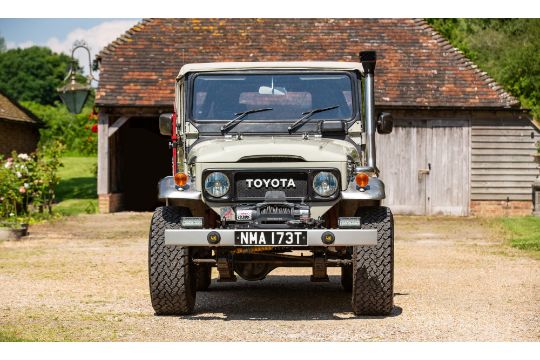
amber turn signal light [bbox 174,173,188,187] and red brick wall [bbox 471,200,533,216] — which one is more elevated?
amber turn signal light [bbox 174,173,188,187]

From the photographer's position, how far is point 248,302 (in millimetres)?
11078

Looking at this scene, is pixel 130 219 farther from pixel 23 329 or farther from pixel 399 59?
pixel 23 329

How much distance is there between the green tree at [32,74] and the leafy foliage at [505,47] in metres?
49.5

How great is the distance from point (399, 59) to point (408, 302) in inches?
699

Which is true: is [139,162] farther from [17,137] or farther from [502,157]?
[502,157]

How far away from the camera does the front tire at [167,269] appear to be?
376 inches

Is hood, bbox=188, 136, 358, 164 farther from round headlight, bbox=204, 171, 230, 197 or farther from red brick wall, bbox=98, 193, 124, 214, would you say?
red brick wall, bbox=98, 193, 124, 214

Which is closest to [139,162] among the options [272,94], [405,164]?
[405,164]

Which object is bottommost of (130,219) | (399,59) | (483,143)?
(130,219)

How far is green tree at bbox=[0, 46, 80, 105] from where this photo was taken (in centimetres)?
9038

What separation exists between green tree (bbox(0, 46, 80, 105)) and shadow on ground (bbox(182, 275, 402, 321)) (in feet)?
259

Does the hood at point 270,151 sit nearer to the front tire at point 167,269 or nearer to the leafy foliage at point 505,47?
the front tire at point 167,269

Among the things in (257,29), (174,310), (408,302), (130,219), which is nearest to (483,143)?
(257,29)

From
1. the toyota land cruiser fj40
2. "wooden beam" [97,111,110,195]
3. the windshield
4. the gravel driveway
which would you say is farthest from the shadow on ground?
"wooden beam" [97,111,110,195]
